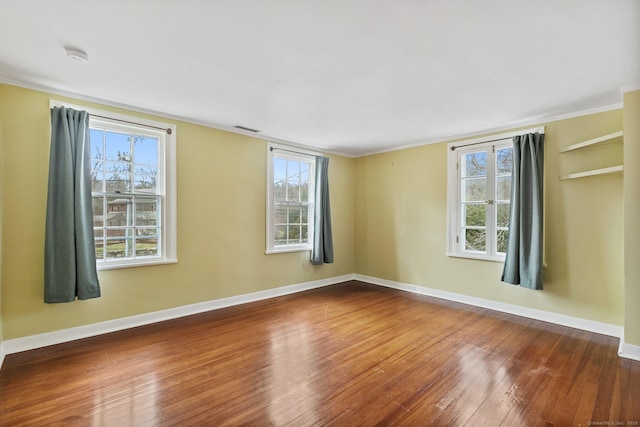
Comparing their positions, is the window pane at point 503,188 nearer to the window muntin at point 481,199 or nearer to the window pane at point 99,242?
the window muntin at point 481,199

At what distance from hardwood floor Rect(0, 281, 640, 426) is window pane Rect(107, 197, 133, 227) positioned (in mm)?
1192

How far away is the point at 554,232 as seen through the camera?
11.9 ft

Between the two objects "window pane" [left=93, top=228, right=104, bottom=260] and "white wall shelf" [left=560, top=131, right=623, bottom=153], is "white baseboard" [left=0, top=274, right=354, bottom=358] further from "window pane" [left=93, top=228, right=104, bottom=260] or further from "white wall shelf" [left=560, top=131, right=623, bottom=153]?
"white wall shelf" [left=560, top=131, right=623, bottom=153]

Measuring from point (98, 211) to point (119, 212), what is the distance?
192 mm

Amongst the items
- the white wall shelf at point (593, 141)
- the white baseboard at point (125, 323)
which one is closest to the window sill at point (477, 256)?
the white wall shelf at point (593, 141)

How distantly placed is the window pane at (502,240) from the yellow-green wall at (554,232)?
205 mm

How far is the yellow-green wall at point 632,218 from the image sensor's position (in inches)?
107

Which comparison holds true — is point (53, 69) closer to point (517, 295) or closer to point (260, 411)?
point (260, 411)

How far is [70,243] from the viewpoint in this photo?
290 centimetres

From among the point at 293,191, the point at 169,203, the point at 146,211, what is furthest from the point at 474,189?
the point at 146,211

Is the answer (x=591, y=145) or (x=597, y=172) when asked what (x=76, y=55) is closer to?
(x=597, y=172)

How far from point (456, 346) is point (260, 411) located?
198cm

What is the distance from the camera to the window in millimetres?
4699

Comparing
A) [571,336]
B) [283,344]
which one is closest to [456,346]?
[571,336]
